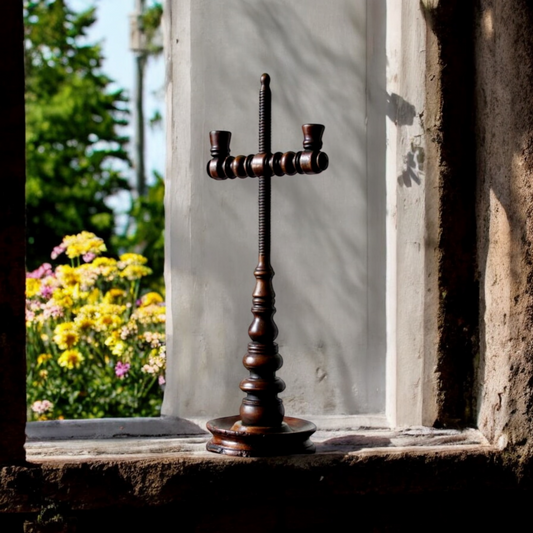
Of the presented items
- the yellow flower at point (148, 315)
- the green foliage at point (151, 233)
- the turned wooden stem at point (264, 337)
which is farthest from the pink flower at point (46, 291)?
the green foliage at point (151, 233)

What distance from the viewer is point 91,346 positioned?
2934mm

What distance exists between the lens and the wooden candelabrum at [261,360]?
188 centimetres

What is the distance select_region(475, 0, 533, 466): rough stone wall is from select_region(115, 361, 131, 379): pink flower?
4.10 feet

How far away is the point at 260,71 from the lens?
2.18m

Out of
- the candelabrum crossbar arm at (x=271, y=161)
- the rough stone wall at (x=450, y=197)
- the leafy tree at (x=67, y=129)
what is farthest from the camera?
the leafy tree at (x=67, y=129)

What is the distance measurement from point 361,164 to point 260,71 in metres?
0.37

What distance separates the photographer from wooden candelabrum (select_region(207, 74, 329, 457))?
1876mm

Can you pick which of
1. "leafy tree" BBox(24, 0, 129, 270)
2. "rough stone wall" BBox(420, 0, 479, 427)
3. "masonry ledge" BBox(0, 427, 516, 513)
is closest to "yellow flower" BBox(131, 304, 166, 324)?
"masonry ledge" BBox(0, 427, 516, 513)

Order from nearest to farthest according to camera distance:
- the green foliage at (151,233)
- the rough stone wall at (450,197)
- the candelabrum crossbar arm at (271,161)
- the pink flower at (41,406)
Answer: the candelabrum crossbar arm at (271,161)
the rough stone wall at (450,197)
the pink flower at (41,406)
the green foliage at (151,233)

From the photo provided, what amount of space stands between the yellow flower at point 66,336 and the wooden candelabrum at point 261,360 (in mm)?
955

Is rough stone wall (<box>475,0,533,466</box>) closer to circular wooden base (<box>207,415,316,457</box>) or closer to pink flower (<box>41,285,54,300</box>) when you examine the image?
circular wooden base (<box>207,415,316,457</box>)

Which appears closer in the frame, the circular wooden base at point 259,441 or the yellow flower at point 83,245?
the circular wooden base at point 259,441

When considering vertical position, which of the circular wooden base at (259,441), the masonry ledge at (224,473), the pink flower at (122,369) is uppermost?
the pink flower at (122,369)

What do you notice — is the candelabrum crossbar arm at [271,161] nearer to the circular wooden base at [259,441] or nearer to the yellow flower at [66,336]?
the circular wooden base at [259,441]
